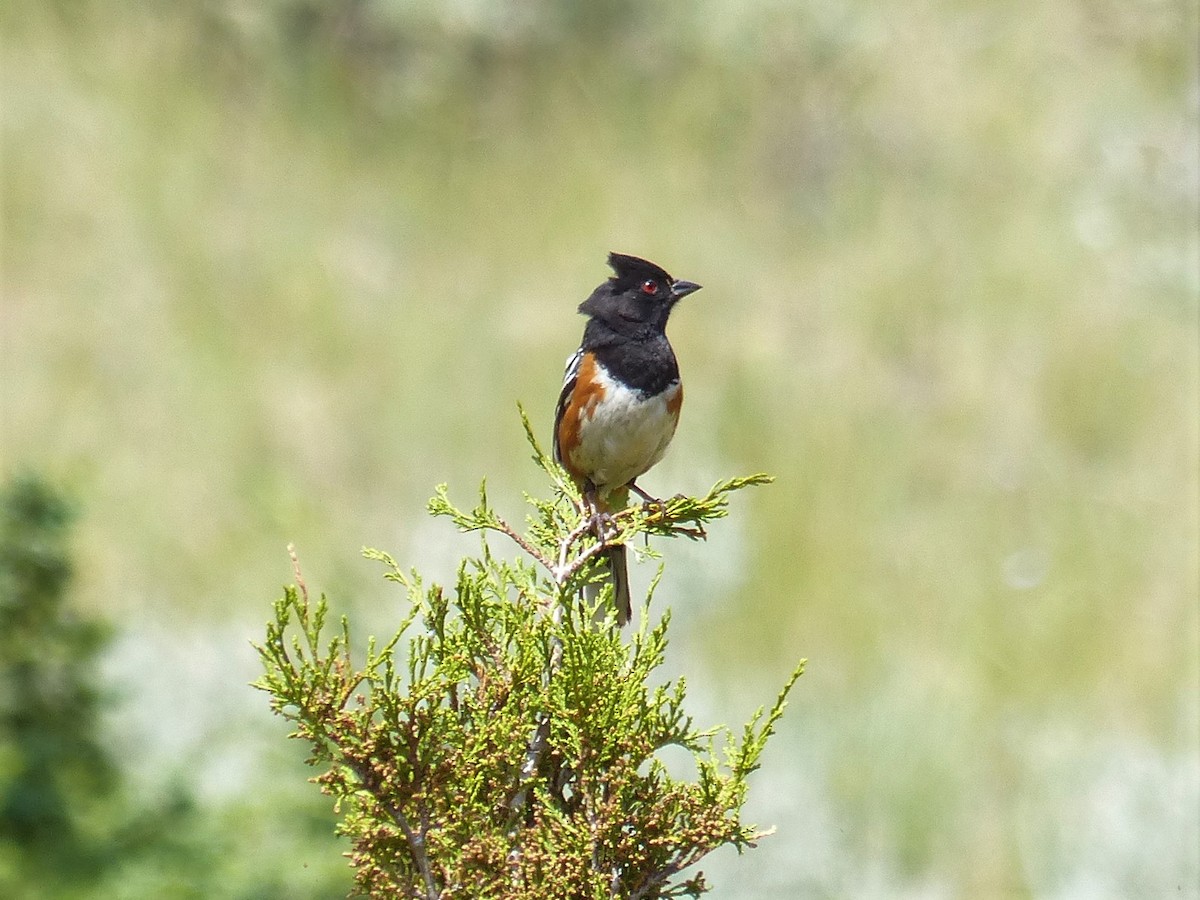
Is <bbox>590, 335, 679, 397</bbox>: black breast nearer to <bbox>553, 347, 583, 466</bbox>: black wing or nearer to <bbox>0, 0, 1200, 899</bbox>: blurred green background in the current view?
<bbox>553, 347, 583, 466</bbox>: black wing

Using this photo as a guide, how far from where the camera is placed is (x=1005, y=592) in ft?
26.8

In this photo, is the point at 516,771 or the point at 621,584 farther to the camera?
the point at 621,584

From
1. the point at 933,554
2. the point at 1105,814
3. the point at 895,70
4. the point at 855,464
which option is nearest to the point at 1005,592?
the point at 933,554

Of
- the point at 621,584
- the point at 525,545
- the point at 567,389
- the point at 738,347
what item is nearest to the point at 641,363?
the point at 567,389

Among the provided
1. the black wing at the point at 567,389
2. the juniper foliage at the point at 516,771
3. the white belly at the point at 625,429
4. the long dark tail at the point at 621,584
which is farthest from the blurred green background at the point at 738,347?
the juniper foliage at the point at 516,771

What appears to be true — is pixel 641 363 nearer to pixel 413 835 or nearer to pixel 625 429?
pixel 625 429

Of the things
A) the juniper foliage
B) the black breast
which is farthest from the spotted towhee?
the juniper foliage

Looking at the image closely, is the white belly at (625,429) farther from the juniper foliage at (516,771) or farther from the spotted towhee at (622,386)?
the juniper foliage at (516,771)

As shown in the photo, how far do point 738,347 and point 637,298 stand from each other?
5977mm

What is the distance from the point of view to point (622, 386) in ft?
10.5

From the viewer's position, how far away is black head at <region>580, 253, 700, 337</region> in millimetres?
3266

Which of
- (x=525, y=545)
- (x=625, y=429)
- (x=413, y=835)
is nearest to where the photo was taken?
(x=413, y=835)

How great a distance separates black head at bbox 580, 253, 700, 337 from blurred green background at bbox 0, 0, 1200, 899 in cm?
323

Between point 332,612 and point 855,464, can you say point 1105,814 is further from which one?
point 332,612
